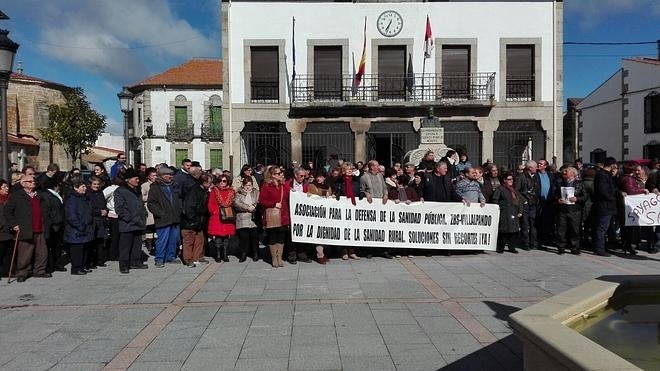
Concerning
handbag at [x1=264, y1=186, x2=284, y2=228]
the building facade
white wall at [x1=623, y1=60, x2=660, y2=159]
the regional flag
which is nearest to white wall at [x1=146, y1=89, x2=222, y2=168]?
the building facade

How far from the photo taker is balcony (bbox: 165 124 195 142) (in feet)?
167

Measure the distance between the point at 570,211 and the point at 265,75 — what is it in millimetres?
13961

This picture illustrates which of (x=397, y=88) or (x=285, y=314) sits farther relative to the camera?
(x=397, y=88)

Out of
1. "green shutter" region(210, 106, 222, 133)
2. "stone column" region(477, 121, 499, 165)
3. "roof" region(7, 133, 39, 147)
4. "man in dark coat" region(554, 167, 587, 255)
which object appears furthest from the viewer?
"green shutter" region(210, 106, 222, 133)

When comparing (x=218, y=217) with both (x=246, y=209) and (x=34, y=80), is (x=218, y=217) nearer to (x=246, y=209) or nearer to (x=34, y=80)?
(x=246, y=209)

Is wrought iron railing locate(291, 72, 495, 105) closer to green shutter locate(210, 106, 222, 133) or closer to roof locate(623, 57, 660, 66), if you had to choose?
roof locate(623, 57, 660, 66)

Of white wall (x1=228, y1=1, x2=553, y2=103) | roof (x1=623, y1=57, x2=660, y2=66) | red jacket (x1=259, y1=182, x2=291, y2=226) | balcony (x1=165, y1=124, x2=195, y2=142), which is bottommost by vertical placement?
red jacket (x1=259, y1=182, x2=291, y2=226)

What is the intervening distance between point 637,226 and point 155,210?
899 centimetres

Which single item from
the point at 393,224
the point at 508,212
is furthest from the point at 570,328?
the point at 508,212

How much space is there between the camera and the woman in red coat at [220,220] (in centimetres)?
1029

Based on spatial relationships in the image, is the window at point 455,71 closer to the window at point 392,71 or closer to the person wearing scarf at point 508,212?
the window at point 392,71

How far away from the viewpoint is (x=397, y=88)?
2205cm

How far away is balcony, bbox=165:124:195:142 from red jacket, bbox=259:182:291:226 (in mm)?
42866

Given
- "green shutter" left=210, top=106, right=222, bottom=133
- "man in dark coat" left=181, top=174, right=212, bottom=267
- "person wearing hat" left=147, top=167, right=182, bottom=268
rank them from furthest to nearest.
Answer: "green shutter" left=210, top=106, right=222, bottom=133 < "man in dark coat" left=181, top=174, right=212, bottom=267 < "person wearing hat" left=147, top=167, right=182, bottom=268
